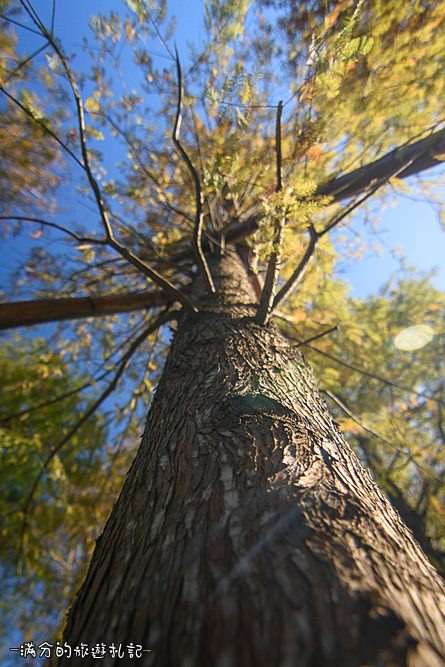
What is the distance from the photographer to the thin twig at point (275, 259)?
5.13ft

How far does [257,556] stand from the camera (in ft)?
2.07

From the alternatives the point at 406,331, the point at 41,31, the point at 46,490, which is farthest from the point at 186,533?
the point at 406,331

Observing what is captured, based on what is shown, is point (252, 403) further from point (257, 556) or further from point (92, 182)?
point (92, 182)

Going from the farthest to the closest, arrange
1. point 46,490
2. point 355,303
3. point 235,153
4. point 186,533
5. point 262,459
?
point 355,303, point 46,490, point 235,153, point 262,459, point 186,533

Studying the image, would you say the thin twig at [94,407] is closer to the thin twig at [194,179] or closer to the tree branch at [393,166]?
the thin twig at [194,179]

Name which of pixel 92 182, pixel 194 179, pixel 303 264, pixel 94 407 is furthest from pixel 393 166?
pixel 94 407

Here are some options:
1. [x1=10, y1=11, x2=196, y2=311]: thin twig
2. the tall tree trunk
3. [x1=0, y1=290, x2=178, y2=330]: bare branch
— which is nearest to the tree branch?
[x1=10, y1=11, x2=196, y2=311]: thin twig

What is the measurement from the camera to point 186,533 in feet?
2.42

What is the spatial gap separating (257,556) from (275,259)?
135cm

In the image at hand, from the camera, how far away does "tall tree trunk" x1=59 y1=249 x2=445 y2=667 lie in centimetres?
51

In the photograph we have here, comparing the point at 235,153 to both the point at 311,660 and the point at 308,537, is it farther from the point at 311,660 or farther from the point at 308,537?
the point at 311,660

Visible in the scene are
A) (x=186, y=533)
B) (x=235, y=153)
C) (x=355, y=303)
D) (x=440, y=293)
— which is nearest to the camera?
(x=186, y=533)

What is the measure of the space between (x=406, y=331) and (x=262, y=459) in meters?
5.66

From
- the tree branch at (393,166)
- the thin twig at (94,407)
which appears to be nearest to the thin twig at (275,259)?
the tree branch at (393,166)
